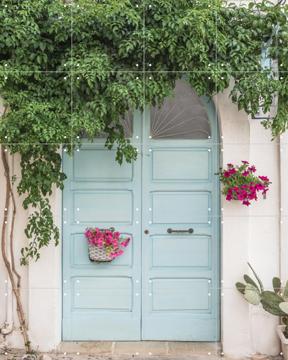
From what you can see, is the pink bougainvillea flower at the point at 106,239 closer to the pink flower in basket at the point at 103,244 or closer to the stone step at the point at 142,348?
the pink flower in basket at the point at 103,244

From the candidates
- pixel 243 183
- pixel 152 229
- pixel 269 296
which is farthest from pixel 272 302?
pixel 152 229

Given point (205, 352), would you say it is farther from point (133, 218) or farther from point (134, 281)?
point (133, 218)

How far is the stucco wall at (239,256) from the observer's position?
4.41 metres

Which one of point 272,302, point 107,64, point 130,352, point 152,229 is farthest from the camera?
point 152,229

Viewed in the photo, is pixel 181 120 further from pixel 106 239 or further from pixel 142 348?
pixel 142 348

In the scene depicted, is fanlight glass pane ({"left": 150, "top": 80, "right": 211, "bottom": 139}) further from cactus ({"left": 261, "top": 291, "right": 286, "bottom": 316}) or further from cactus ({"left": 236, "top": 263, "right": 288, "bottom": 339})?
cactus ({"left": 261, "top": 291, "right": 286, "bottom": 316})

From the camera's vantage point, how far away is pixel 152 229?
15.1 feet

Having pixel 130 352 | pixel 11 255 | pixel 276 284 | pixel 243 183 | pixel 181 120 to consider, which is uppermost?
pixel 181 120

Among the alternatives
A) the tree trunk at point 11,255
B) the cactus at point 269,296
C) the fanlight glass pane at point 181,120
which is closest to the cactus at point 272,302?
the cactus at point 269,296

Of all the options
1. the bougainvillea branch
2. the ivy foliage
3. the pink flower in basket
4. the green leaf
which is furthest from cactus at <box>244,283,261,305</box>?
the ivy foliage

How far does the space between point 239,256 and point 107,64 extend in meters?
1.70

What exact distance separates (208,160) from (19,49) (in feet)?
5.32

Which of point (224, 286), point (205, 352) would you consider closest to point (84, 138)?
point (224, 286)

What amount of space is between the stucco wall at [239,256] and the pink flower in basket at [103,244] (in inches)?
11.2
